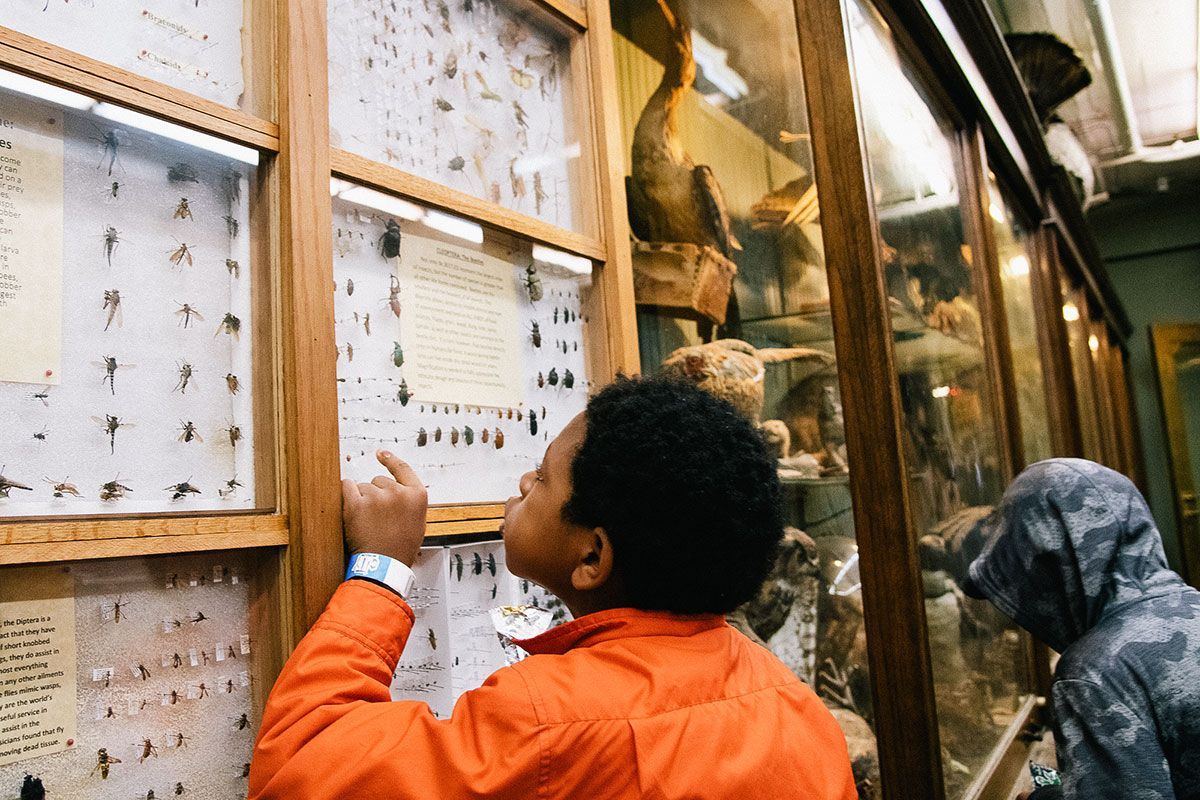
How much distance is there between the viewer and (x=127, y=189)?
1014 millimetres

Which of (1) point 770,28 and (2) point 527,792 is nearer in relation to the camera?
(2) point 527,792

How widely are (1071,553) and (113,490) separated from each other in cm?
165

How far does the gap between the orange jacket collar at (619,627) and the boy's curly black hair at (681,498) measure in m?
0.02

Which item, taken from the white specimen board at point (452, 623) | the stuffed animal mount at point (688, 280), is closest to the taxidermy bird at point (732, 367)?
the stuffed animal mount at point (688, 280)

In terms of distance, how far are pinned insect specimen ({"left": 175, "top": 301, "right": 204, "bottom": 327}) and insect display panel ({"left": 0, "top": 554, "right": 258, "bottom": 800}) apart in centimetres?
29

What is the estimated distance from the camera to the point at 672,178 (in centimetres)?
248

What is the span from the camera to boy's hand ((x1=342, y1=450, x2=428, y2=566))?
3.67 ft

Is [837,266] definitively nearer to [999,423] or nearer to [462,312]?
[462,312]

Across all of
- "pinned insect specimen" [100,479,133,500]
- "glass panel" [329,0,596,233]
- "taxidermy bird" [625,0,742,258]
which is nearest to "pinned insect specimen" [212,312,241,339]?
"pinned insect specimen" [100,479,133,500]

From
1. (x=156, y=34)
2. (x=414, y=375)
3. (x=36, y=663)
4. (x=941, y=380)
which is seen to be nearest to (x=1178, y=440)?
(x=941, y=380)

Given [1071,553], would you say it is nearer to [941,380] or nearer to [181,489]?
[941,380]

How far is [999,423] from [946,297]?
1.98ft

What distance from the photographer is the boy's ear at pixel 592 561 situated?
3.45ft

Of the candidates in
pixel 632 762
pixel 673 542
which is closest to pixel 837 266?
pixel 673 542
